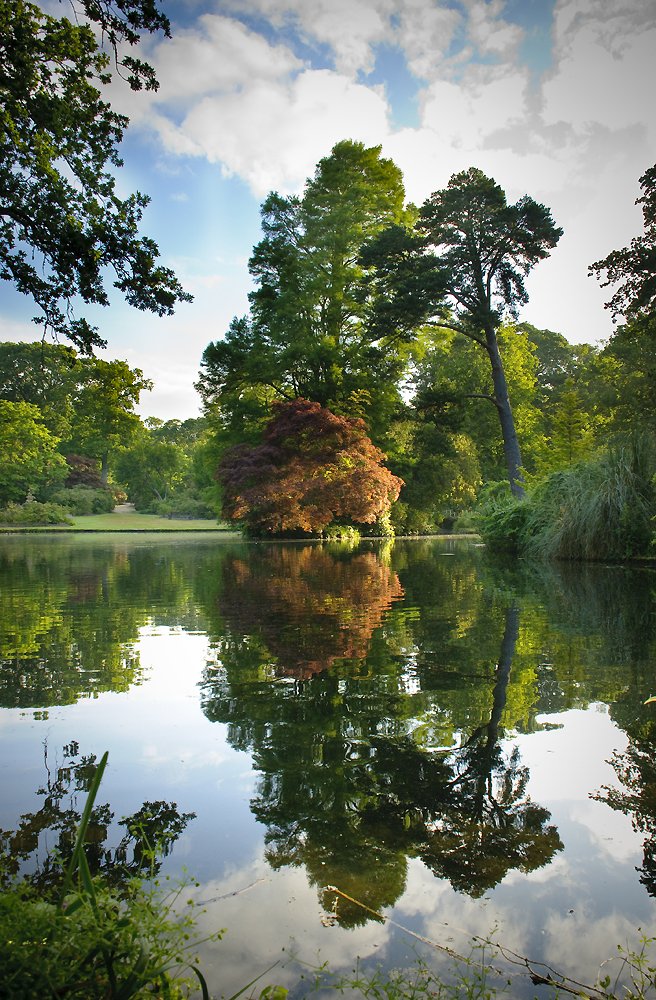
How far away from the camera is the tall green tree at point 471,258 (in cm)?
1928

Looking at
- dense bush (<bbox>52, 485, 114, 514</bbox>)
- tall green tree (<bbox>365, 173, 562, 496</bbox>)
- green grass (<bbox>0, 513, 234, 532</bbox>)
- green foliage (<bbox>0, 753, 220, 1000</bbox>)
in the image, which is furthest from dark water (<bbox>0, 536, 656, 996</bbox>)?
dense bush (<bbox>52, 485, 114, 514</bbox>)

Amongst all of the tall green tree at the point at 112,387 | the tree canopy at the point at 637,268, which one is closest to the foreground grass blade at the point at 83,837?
the tall green tree at the point at 112,387

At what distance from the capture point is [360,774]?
252 centimetres

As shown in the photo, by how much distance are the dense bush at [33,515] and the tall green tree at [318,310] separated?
849 inches

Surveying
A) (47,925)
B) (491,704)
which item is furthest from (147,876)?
(491,704)

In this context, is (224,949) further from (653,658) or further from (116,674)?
(653,658)

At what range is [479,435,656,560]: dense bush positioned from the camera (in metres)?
11.7

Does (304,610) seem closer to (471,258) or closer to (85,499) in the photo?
(471,258)

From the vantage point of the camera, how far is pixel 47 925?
125 centimetres

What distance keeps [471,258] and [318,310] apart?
7813 millimetres

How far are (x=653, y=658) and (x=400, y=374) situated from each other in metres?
22.5

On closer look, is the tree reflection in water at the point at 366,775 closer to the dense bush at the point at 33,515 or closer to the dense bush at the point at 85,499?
the dense bush at the point at 33,515

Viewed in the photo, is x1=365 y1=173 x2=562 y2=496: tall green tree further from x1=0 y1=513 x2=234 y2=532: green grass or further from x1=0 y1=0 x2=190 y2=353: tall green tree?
x1=0 y1=513 x2=234 y2=532: green grass

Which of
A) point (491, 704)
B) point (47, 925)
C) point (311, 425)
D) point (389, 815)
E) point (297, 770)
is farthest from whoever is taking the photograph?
point (311, 425)
